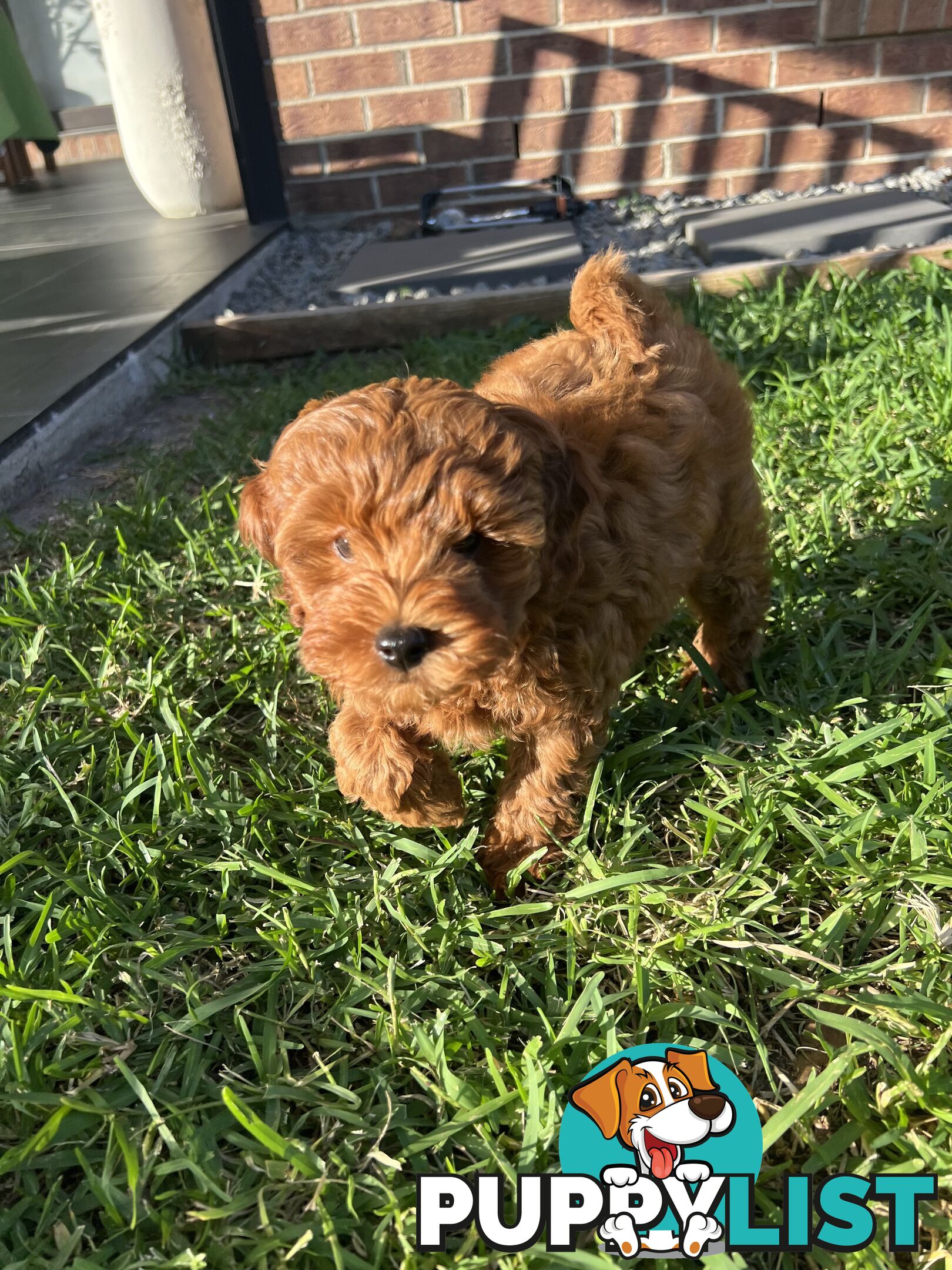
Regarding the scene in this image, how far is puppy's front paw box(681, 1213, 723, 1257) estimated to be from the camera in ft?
5.24

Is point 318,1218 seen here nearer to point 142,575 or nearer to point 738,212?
point 142,575

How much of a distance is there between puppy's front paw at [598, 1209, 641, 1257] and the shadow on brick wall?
7593 mm

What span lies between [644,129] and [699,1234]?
7.73 metres

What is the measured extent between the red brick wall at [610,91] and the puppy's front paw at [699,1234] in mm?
7599

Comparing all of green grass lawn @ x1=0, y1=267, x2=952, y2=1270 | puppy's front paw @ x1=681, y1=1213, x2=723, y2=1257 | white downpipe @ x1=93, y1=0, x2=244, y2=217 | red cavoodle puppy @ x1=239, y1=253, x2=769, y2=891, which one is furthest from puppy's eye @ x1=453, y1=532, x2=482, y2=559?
white downpipe @ x1=93, y1=0, x2=244, y2=217

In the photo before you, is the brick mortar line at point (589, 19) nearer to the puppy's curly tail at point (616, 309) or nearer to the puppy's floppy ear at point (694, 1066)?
the puppy's curly tail at point (616, 309)

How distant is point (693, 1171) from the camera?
171cm

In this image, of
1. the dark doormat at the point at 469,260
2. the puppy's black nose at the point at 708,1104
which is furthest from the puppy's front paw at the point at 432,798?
the dark doormat at the point at 469,260

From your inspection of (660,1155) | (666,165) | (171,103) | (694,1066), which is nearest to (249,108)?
(171,103)

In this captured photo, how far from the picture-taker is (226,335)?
233 inches

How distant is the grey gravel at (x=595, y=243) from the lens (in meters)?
6.28

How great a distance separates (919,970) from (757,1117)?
1.83ft

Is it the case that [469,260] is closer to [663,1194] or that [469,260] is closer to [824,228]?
[824,228]

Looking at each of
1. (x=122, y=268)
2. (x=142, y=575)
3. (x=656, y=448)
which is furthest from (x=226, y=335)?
(x=656, y=448)
